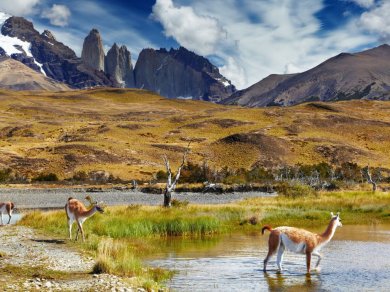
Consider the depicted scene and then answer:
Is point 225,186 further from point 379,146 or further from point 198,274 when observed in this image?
point 379,146

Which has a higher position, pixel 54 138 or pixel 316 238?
pixel 54 138

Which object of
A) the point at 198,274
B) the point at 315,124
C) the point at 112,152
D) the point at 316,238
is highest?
the point at 315,124

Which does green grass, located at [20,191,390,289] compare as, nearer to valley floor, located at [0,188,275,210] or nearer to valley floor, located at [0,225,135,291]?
valley floor, located at [0,225,135,291]

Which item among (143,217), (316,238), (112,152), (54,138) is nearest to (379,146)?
(112,152)

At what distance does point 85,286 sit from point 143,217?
51.9 feet

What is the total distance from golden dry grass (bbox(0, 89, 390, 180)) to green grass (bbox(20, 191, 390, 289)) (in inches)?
2316

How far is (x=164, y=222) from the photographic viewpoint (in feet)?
88.7

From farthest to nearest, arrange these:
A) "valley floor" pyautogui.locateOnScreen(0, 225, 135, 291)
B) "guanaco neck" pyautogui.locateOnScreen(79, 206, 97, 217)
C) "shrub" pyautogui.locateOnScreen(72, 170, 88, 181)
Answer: "shrub" pyautogui.locateOnScreen(72, 170, 88, 181) → "guanaco neck" pyautogui.locateOnScreen(79, 206, 97, 217) → "valley floor" pyautogui.locateOnScreen(0, 225, 135, 291)

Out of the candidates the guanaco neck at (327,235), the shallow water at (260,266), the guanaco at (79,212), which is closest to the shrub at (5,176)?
the shallow water at (260,266)

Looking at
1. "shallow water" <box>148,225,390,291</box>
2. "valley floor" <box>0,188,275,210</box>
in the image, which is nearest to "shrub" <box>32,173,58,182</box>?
"valley floor" <box>0,188,275,210</box>

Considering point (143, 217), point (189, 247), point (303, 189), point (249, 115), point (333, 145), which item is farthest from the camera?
point (249, 115)

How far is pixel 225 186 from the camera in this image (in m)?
71.6

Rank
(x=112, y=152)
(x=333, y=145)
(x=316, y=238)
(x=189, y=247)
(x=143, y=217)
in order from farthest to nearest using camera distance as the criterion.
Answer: (x=333, y=145)
(x=112, y=152)
(x=143, y=217)
(x=189, y=247)
(x=316, y=238)

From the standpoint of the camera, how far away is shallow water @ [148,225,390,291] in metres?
14.8
